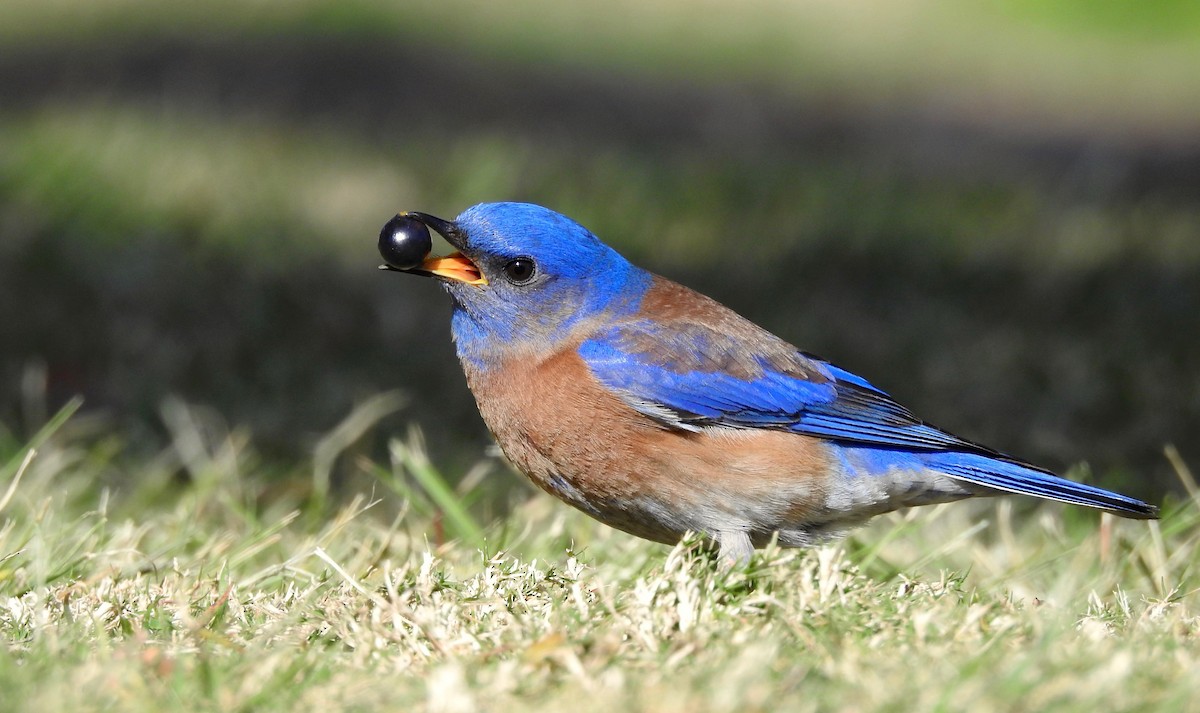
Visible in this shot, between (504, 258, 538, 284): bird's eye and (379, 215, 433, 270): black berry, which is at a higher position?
(379, 215, 433, 270): black berry

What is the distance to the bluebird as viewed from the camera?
3.89m

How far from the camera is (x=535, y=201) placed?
7.55 m

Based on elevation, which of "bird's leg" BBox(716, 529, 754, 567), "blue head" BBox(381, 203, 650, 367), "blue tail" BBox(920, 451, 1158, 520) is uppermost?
"blue head" BBox(381, 203, 650, 367)

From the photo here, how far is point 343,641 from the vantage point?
10.4 ft

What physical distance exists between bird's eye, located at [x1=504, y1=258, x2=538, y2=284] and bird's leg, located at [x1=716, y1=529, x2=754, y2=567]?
36.5 inches

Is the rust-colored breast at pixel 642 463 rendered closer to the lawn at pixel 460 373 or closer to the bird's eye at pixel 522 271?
the lawn at pixel 460 373

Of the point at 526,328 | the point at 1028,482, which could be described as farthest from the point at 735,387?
the point at 1028,482

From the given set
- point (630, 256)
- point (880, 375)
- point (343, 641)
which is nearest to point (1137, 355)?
point (880, 375)

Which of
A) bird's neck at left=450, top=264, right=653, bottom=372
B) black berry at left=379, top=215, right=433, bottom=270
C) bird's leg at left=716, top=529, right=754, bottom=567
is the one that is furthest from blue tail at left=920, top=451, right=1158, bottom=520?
black berry at left=379, top=215, right=433, bottom=270

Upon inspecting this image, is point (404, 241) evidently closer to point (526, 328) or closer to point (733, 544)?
point (526, 328)

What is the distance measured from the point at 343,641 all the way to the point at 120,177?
16.0 ft

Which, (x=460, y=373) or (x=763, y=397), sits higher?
(x=763, y=397)

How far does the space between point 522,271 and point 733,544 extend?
99 centimetres

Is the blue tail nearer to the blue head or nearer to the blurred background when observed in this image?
the blue head
